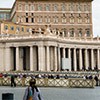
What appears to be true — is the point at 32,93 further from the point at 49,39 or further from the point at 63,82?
the point at 49,39

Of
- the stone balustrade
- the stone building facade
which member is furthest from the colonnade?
the stone balustrade

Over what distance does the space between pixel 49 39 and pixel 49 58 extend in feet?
13.5

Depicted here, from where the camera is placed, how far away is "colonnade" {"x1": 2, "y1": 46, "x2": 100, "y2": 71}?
90.8 meters

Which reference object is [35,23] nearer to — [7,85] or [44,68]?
[44,68]

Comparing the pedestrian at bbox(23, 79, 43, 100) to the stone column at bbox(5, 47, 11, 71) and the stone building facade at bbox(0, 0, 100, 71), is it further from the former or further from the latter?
the stone column at bbox(5, 47, 11, 71)

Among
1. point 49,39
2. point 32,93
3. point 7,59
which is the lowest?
point 7,59

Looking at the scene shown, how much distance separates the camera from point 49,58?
91500mm

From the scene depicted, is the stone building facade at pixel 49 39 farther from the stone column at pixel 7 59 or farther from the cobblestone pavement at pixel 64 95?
the cobblestone pavement at pixel 64 95

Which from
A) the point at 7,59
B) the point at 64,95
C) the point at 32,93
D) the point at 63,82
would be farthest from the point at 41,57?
the point at 32,93

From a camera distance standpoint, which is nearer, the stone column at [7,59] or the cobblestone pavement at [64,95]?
the cobblestone pavement at [64,95]

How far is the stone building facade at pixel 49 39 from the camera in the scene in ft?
302

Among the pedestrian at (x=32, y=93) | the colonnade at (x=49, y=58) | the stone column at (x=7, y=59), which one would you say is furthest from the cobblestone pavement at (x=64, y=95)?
the stone column at (x=7, y=59)

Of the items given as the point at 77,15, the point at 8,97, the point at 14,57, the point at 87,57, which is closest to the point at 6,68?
the point at 14,57

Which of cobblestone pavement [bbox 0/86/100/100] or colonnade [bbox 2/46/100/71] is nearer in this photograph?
cobblestone pavement [bbox 0/86/100/100]
